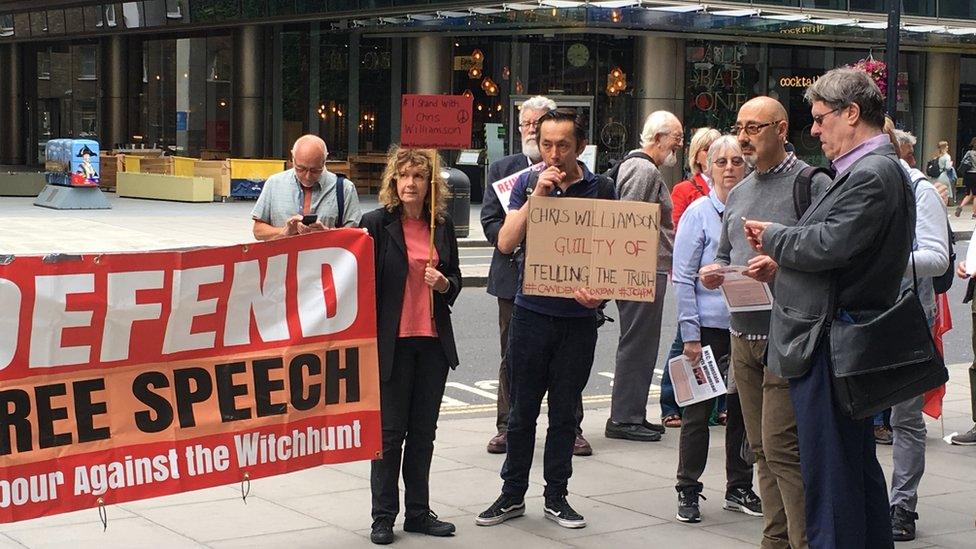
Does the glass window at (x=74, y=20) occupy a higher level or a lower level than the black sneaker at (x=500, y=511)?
higher

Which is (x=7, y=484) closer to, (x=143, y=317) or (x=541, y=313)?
(x=143, y=317)

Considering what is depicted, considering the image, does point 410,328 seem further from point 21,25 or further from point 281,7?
point 21,25

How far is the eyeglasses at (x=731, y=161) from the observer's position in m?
6.90

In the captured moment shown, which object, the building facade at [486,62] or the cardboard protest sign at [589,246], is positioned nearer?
the cardboard protest sign at [589,246]

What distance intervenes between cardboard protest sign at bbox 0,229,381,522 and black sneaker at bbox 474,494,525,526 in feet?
2.45

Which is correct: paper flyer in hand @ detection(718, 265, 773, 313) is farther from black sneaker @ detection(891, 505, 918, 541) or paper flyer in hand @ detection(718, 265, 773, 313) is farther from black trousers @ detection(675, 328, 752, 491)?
black sneaker @ detection(891, 505, 918, 541)

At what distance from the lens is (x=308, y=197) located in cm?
742

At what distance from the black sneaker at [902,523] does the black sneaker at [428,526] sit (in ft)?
7.11

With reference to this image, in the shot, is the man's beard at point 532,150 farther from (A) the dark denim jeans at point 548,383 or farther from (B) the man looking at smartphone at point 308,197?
(A) the dark denim jeans at point 548,383

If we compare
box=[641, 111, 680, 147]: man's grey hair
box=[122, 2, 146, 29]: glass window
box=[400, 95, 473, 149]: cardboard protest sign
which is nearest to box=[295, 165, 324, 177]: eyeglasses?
box=[400, 95, 473, 149]: cardboard protest sign

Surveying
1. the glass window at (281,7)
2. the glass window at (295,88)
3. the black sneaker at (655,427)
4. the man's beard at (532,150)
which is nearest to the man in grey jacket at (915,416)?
the man's beard at (532,150)

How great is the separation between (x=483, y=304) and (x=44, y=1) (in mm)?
37662

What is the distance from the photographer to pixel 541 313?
648 centimetres

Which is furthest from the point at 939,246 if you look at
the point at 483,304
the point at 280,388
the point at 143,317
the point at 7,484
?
the point at 483,304
